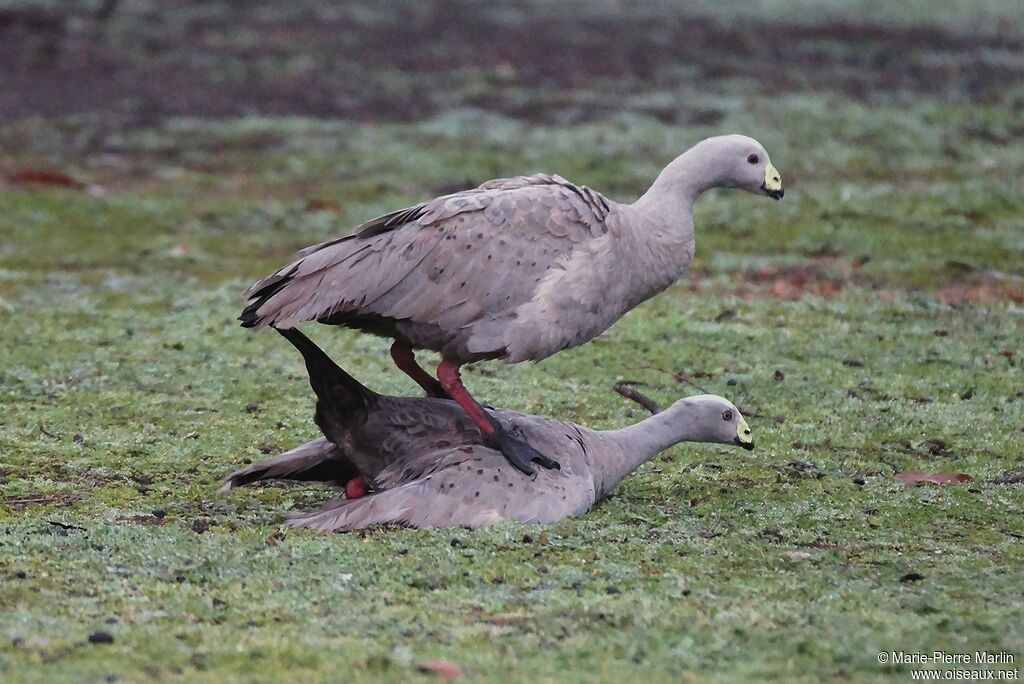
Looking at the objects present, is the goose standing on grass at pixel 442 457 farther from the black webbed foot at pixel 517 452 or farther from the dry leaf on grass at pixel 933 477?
the dry leaf on grass at pixel 933 477

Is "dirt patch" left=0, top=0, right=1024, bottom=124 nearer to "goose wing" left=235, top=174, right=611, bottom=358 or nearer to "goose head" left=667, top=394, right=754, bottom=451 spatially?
"goose head" left=667, top=394, right=754, bottom=451

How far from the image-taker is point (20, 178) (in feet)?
42.9

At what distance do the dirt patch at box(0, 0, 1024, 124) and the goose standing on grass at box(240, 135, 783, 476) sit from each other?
29.5ft

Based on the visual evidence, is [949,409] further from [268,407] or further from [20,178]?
[20,178]

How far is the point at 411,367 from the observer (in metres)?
6.98

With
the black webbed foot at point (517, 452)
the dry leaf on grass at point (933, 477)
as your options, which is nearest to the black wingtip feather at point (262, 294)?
the black webbed foot at point (517, 452)

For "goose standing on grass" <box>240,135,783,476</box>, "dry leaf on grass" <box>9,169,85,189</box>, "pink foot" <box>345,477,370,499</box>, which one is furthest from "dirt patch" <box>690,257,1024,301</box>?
"dry leaf on grass" <box>9,169,85,189</box>

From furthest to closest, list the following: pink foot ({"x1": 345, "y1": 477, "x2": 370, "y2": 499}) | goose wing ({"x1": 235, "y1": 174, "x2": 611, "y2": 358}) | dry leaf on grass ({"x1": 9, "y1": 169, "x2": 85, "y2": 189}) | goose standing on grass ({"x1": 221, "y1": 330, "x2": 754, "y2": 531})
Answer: dry leaf on grass ({"x1": 9, "y1": 169, "x2": 85, "y2": 189}) → pink foot ({"x1": 345, "y1": 477, "x2": 370, "y2": 499}) → goose wing ({"x1": 235, "y1": 174, "x2": 611, "y2": 358}) → goose standing on grass ({"x1": 221, "y1": 330, "x2": 754, "y2": 531})

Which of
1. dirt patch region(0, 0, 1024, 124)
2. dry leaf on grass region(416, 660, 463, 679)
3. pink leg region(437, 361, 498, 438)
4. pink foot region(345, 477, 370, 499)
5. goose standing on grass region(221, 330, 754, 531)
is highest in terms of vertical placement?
dirt patch region(0, 0, 1024, 124)

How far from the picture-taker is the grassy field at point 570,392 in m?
4.76

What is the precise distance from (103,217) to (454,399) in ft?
20.9

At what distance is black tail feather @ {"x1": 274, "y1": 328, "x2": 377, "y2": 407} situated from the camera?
20.7 ft

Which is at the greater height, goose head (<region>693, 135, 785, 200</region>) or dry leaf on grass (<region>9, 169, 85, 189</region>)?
goose head (<region>693, 135, 785, 200</region>)

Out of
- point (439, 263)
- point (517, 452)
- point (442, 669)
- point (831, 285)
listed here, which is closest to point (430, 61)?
A: point (831, 285)
